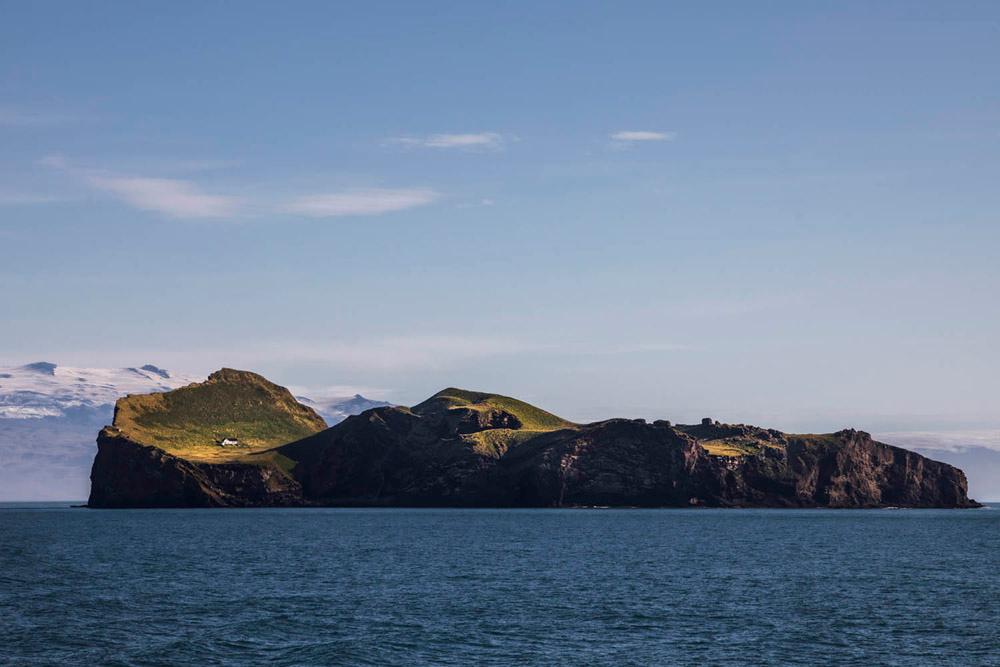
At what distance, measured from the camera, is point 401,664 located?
74.8 m

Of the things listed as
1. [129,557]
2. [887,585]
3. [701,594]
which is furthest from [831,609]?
[129,557]

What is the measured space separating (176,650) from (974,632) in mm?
56183

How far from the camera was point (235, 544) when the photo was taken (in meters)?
182

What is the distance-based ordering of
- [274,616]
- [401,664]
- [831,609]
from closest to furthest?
[401,664]
[274,616]
[831,609]

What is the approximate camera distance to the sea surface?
78.1m

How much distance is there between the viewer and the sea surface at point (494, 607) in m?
78.1

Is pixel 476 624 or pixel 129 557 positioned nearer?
pixel 476 624

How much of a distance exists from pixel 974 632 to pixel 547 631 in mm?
30971

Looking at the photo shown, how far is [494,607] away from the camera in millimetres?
101312

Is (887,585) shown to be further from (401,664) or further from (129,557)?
(129,557)

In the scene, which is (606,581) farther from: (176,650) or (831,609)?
(176,650)

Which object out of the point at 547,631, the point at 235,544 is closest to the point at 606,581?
the point at 547,631

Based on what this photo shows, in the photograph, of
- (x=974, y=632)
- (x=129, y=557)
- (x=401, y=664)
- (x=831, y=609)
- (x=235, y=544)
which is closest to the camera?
(x=401, y=664)

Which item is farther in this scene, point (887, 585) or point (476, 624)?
point (887, 585)
